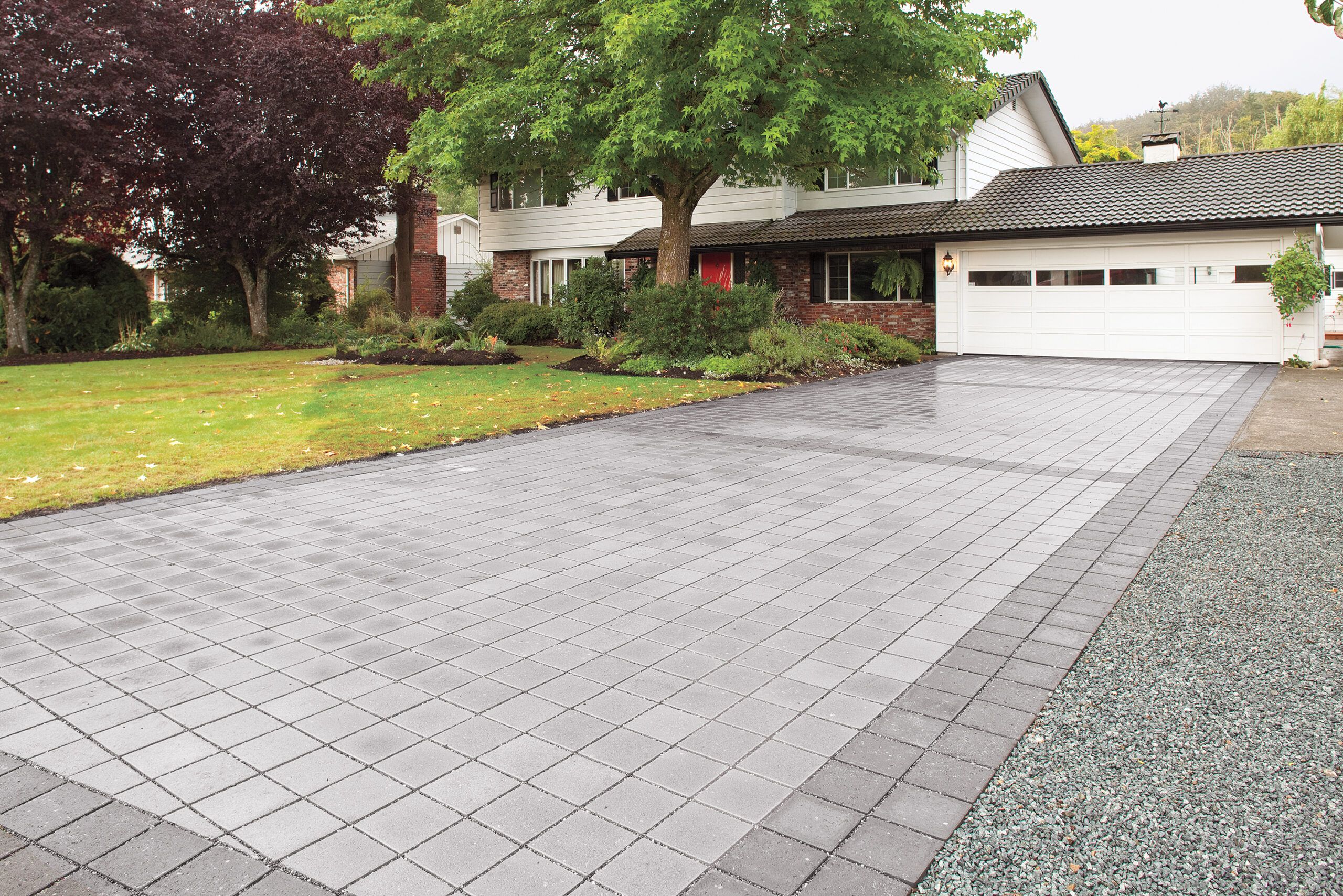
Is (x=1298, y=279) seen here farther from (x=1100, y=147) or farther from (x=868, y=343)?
(x=1100, y=147)

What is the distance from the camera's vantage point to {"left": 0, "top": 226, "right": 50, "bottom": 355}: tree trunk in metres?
19.0

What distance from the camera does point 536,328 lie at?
2362cm

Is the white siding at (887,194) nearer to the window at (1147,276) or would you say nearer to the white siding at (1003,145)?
the white siding at (1003,145)

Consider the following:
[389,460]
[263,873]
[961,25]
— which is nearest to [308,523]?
[389,460]

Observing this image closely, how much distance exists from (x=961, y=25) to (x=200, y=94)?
16.0m

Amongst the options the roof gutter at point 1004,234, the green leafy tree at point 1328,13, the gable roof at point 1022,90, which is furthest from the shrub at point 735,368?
the green leafy tree at point 1328,13

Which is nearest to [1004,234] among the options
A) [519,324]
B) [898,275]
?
[898,275]

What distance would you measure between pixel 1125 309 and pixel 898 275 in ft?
15.5

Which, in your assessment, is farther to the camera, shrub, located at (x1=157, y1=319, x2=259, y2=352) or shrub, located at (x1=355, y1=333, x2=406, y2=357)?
shrub, located at (x1=157, y1=319, x2=259, y2=352)

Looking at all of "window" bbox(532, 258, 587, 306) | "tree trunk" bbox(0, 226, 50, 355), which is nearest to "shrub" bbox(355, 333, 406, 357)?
"tree trunk" bbox(0, 226, 50, 355)

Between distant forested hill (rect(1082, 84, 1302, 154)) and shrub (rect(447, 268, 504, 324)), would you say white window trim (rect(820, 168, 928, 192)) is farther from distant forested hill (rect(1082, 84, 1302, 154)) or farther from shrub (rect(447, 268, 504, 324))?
distant forested hill (rect(1082, 84, 1302, 154))

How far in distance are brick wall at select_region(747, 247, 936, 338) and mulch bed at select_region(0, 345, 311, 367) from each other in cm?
1191

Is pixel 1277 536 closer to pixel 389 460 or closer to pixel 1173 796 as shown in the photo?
pixel 1173 796

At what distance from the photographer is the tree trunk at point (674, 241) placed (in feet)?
57.5
